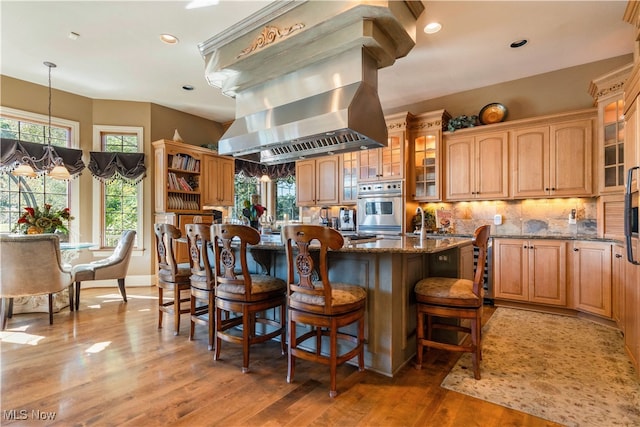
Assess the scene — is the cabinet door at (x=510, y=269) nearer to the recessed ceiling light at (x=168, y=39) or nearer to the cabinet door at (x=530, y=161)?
the cabinet door at (x=530, y=161)

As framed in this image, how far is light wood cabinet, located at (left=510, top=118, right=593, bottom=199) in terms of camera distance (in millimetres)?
3797

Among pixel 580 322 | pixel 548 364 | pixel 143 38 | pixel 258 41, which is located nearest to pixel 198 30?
pixel 143 38

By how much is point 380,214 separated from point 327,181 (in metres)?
1.30

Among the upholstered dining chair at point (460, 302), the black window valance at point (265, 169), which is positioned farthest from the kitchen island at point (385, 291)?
the black window valance at point (265, 169)

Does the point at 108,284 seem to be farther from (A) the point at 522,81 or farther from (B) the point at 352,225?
(A) the point at 522,81

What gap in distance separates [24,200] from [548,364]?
6.57 m

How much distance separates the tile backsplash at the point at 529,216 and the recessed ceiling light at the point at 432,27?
8.51 ft

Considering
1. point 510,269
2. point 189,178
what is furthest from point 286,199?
point 510,269

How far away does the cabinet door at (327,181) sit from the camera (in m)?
5.74

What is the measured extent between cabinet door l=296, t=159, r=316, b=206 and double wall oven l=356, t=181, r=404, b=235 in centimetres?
106

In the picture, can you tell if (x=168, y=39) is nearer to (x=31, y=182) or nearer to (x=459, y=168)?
(x=31, y=182)

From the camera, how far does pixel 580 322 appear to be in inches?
138

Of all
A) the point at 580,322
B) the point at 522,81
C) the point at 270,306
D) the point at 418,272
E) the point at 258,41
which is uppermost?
the point at 522,81

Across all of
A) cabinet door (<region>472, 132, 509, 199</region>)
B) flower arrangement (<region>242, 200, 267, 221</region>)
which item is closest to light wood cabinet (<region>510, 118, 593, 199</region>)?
cabinet door (<region>472, 132, 509, 199</region>)
